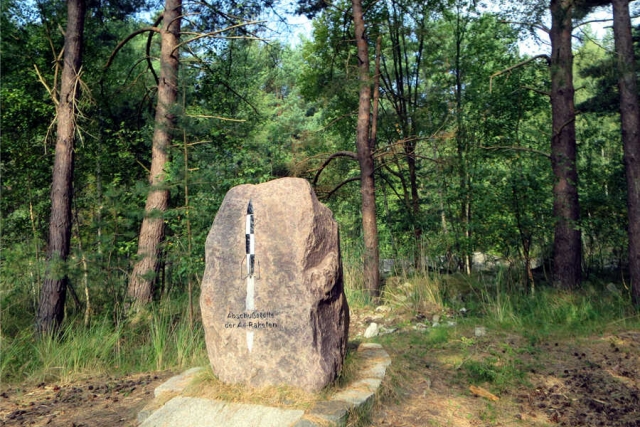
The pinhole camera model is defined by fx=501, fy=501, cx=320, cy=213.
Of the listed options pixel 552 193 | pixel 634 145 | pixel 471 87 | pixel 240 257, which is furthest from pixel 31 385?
pixel 471 87

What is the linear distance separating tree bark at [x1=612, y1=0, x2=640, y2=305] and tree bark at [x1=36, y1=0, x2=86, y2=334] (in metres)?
8.12

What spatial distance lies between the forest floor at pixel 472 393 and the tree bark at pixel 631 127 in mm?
2249

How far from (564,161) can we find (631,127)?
106 centimetres

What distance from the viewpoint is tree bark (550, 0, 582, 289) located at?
8.29m

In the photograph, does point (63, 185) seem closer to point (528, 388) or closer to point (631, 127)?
point (528, 388)

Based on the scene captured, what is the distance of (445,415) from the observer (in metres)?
3.91

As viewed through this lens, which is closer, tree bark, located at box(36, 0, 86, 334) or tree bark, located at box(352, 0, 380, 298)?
tree bark, located at box(36, 0, 86, 334)

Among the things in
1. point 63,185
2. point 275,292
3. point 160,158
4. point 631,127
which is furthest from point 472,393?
point 63,185

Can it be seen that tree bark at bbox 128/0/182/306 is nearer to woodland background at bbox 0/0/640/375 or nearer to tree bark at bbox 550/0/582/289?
woodland background at bbox 0/0/640/375

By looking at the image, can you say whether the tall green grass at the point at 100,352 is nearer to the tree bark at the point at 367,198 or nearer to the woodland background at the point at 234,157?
the woodland background at the point at 234,157

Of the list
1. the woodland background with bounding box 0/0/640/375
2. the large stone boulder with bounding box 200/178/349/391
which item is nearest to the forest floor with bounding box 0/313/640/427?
the large stone boulder with bounding box 200/178/349/391

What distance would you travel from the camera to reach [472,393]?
4.41 meters

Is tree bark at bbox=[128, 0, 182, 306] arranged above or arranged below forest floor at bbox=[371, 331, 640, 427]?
above

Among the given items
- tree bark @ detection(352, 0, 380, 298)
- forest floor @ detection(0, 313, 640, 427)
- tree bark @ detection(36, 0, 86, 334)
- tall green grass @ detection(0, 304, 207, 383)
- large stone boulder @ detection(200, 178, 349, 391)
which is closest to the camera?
large stone boulder @ detection(200, 178, 349, 391)
